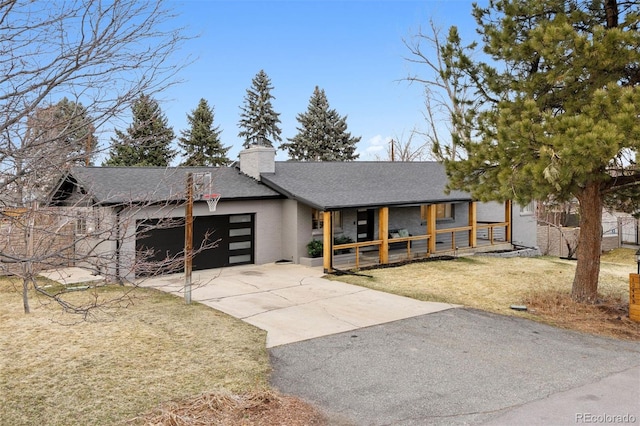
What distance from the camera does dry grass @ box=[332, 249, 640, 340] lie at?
9.77 metres

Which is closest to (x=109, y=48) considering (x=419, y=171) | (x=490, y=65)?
(x=490, y=65)

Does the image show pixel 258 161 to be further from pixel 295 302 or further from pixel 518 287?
pixel 518 287

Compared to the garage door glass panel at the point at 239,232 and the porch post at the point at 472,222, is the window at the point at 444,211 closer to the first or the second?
the porch post at the point at 472,222

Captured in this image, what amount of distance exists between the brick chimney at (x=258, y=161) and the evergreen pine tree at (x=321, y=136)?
2569cm

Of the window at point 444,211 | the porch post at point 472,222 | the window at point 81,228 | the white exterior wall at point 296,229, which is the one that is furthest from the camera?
the window at point 444,211

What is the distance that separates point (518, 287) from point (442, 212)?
8.25 metres

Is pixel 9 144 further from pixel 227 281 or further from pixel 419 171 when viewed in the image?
pixel 419 171

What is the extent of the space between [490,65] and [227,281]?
362 inches

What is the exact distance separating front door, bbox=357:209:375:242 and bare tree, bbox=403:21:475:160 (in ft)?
13.5

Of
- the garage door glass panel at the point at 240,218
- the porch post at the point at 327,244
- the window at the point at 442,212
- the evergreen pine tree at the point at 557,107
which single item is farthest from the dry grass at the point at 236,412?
the window at the point at 442,212

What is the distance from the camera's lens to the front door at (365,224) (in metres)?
18.6

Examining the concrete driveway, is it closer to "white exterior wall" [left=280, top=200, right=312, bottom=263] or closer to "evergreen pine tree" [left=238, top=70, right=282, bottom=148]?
"white exterior wall" [left=280, top=200, right=312, bottom=263]

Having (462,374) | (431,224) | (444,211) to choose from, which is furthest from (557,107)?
(444,211)

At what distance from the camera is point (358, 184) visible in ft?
60.6
